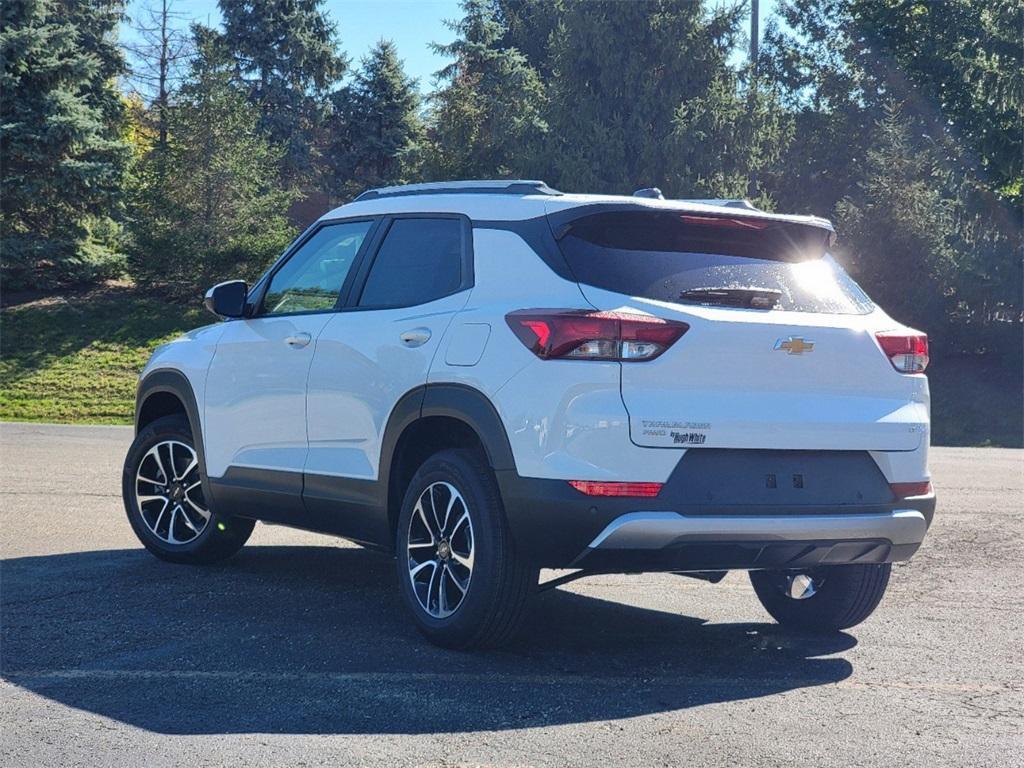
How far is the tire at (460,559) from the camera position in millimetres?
5352

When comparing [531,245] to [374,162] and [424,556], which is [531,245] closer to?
[424,556]

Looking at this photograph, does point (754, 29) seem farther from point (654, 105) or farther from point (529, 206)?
point (529, 206)

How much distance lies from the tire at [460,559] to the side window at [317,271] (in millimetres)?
1361

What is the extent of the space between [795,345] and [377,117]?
4765 cm

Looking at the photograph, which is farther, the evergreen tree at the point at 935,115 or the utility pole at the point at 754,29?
the utility pole at the point at 754,29

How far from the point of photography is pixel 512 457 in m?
5.24

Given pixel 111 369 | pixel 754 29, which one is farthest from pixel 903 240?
pixel 111 369

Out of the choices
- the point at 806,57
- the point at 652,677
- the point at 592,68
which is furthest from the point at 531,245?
the point at 806,57

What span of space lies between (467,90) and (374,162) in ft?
48.4

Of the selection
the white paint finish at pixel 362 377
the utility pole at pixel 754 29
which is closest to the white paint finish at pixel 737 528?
the white paint finish at pixel 362 377

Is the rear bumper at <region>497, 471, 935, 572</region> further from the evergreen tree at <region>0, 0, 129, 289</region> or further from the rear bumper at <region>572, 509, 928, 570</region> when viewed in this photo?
the evergreen tree at <region>0, 0, 129, 289</region>

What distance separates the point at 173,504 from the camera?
777 cm

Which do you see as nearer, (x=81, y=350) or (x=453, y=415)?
(x=453, y=415)

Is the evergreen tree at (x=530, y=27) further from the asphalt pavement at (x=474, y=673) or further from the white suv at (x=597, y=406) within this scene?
the white suv at (x=597, y=406)
